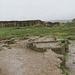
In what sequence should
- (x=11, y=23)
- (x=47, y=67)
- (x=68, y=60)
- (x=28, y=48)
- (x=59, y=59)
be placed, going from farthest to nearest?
(x=11, y=23)
(x=28, y=48)
(x=68, y=60)
(x=59, y=59)
(x=47, y=67)

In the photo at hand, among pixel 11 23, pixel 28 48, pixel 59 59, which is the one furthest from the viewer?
pixel 11 23

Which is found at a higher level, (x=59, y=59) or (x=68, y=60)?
(x=59, y=59)

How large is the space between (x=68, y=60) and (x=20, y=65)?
4556mm

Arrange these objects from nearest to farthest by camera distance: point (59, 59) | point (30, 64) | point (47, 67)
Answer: point (47, 67) < point (30, 64) < point (59, 59)

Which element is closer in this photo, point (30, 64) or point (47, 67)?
point (47, 67)

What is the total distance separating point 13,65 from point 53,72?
216cm

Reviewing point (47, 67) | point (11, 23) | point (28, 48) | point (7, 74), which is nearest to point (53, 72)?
point (47, 67)

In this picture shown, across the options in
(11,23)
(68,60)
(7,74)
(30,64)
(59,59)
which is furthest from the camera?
(11,23)

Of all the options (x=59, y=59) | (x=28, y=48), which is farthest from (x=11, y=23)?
(x=59, y=59)

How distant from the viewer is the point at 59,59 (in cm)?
782

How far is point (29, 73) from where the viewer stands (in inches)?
230

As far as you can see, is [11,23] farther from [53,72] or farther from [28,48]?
[53,72]

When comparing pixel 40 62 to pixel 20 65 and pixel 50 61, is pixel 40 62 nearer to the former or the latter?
pixel 50 61

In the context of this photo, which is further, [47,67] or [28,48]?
[28,48]
